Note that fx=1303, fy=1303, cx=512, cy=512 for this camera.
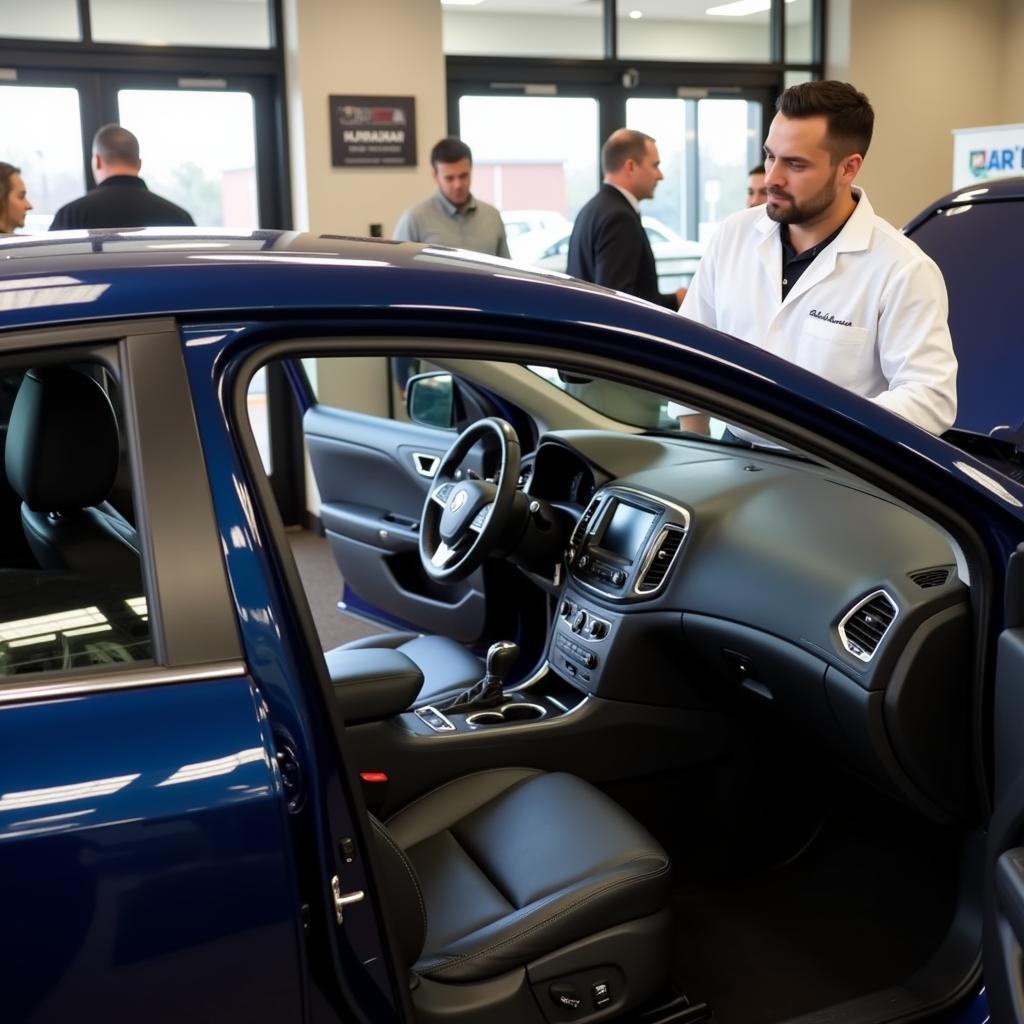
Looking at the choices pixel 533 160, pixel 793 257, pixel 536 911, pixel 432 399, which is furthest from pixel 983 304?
pixel 533 160

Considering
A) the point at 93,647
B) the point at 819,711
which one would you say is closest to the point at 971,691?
the point at 819,711

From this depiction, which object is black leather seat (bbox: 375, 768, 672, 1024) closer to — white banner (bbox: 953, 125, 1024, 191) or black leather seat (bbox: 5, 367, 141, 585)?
black leather seat (bbox: 5, 367, 141, 585)

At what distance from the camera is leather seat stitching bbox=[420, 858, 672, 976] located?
166cm

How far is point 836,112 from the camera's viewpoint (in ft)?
8.93

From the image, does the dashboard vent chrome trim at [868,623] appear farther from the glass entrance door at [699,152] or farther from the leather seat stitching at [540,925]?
the glass entrance door at [699,152]

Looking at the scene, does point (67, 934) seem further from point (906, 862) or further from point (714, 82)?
point (714, 82)

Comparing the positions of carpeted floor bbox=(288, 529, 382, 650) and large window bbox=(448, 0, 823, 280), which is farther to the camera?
large window bbox=(448, 0, 823, 280)

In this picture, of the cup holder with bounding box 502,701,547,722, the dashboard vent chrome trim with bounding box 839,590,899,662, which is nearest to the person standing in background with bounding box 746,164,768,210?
the cup holder with bounding box 502,701,547,722

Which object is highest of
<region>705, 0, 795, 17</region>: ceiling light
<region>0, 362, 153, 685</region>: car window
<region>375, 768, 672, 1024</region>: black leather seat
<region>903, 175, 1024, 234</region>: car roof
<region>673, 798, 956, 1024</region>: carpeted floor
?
<region>705, 0, 795, 17</region>: ceiling light

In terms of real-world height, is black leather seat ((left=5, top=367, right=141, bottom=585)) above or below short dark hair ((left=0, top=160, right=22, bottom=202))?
below

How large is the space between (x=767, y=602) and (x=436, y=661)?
2.72 feet

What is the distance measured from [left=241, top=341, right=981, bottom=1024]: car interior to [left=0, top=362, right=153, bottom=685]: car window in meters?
0.25

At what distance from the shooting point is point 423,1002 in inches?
63.5

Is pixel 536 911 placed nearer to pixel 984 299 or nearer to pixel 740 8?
pixel 984 299
